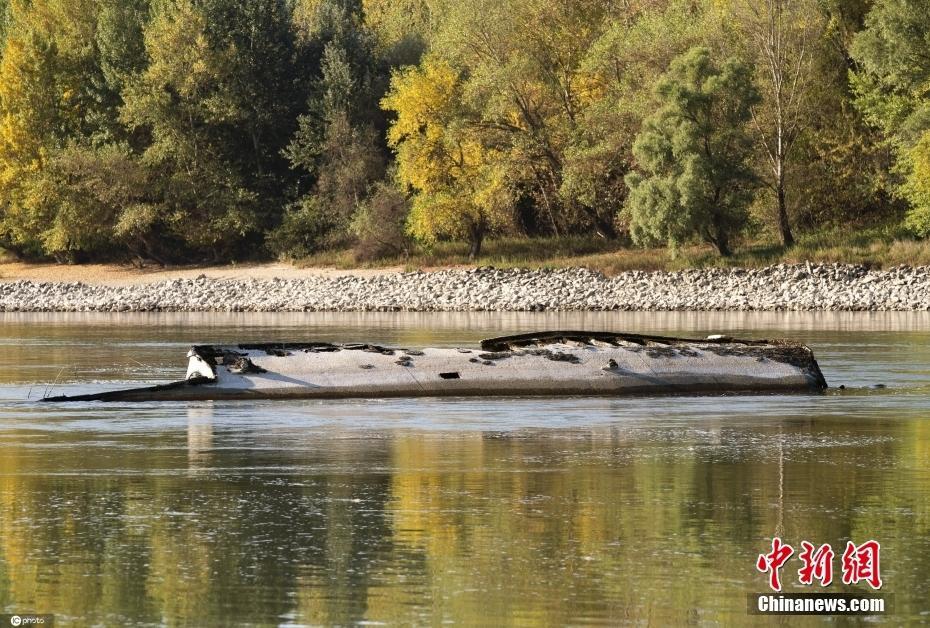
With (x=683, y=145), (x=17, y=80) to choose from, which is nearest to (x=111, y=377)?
(x=683, y=145)

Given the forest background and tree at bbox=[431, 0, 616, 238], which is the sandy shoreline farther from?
tree at bbox=[431, 0, 616, 238]

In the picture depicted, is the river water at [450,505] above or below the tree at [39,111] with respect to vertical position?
below

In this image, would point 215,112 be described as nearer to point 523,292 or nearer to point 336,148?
point 336,148

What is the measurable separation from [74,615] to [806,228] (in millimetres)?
65048

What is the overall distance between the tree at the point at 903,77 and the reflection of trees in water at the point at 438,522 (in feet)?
155

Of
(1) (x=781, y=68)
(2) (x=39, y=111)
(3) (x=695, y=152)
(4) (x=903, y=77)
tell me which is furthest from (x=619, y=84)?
(2) (x=39, y=111)

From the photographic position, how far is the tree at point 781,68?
69312 millimetres

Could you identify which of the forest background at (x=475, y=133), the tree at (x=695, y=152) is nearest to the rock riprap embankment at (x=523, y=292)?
the forest background at (x=475, y=133)

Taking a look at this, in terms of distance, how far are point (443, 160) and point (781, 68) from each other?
1794 centimetres

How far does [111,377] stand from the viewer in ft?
104

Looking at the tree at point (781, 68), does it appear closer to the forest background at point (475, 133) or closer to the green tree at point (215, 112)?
the forest background at point (475, 133)

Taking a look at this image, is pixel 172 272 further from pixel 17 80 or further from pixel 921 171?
pixel 921 171

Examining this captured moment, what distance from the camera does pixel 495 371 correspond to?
2652cm

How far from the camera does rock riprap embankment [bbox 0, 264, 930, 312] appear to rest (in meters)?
62.5
